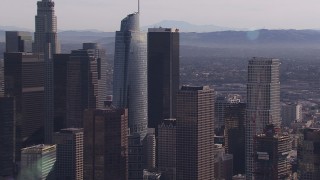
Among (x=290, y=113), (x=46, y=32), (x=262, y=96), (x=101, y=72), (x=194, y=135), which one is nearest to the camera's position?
(x=194, y=135)

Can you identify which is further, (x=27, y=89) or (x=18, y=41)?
(x=18, y=41)

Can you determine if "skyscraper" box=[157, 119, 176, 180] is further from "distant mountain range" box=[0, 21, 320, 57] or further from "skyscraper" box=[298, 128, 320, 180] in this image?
"distant mountain range" box=[0, 21, 320, 57]

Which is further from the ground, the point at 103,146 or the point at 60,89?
the point at 60,89

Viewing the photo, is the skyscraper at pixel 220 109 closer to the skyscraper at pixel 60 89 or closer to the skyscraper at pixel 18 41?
the skyscraper at pixel 60 89

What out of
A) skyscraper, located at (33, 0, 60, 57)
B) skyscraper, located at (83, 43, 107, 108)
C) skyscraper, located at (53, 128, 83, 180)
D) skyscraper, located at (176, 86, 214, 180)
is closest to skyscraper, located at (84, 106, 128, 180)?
skyscraper, located at (53, 128, 83, 180)

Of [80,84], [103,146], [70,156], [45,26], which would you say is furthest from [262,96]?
[45,26]

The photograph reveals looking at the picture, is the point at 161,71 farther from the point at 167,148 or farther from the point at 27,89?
the point at 167,148

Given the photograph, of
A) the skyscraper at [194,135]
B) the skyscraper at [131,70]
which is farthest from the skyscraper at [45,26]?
the skyscraper at [194,135]
